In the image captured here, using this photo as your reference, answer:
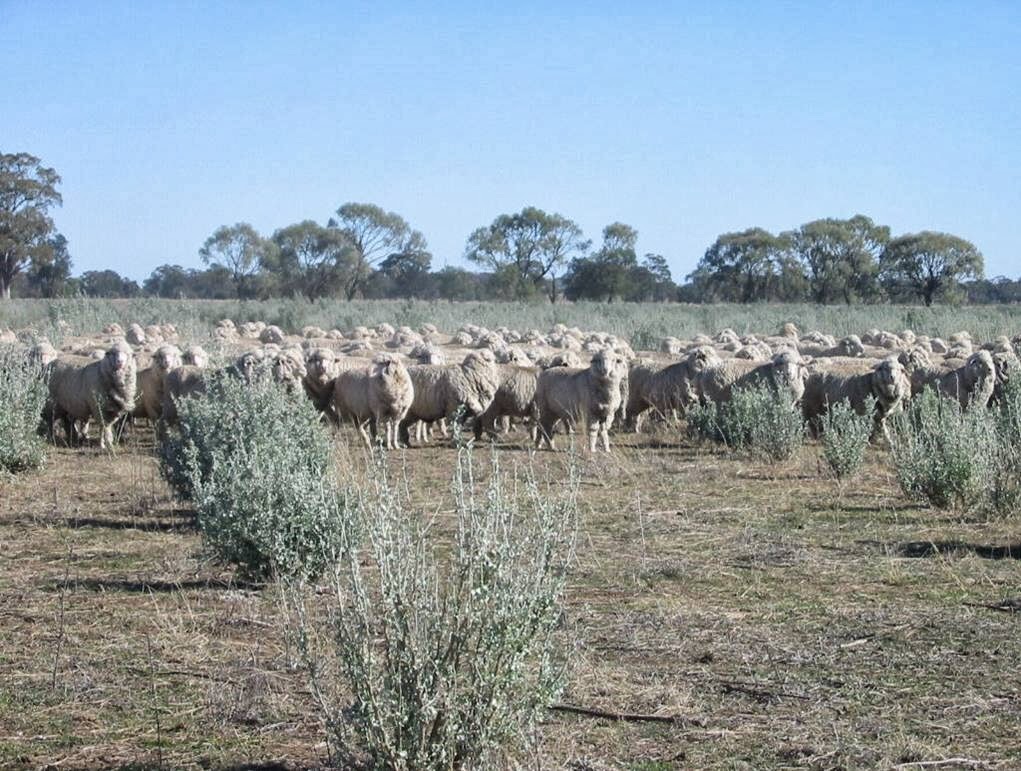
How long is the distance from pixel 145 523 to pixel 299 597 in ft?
22.3

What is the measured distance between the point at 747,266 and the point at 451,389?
2235 inches

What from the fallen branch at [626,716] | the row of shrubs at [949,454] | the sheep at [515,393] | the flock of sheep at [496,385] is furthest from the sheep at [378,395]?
the fallen branch at [626,716]

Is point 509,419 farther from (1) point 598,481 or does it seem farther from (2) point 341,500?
(2) point 341,500

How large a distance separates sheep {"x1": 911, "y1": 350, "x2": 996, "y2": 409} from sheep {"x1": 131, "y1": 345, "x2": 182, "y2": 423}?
10913 millimetres

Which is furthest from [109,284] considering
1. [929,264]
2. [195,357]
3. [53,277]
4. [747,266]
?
[195,357]

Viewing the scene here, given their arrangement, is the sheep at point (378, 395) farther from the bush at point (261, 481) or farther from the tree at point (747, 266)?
the tree at point (747, 266)

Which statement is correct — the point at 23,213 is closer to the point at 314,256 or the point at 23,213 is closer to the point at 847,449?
the point at 314,256

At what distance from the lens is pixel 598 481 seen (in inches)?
545

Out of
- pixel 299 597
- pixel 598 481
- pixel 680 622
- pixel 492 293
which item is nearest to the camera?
pixel 299 597

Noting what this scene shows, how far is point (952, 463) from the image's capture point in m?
11.7

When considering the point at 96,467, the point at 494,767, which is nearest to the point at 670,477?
the point at 96,467

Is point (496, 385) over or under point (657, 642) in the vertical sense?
→ over

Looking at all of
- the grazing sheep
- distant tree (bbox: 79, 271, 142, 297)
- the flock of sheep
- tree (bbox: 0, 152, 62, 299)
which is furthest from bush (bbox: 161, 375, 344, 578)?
distant tree (bbox: 79, 271, 142, 297)

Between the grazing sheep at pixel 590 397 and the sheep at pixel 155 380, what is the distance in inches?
217
